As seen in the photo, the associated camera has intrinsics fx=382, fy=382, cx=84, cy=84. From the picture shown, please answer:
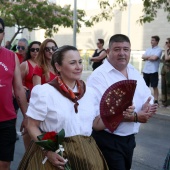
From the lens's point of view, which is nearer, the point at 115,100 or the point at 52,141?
the point at 52,141

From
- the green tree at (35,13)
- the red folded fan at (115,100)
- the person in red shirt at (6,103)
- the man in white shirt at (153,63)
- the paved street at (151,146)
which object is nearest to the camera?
the red folded fan at (115,100)

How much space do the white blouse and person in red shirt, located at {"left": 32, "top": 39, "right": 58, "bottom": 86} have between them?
7.25 ft

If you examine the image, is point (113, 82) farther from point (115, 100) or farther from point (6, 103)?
point (6, 103)

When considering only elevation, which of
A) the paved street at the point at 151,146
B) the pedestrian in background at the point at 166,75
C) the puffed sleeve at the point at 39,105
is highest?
the puffed sleeve at the point at 39,105

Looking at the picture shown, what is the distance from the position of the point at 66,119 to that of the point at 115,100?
0.66m

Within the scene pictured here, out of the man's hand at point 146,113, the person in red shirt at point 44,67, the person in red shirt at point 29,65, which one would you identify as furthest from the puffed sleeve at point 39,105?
the person in red shirt at point 29,65

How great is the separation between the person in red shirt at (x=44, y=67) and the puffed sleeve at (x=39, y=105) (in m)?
2.21

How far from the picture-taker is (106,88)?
3.44m

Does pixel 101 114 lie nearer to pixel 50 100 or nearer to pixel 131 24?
pixel 50 100

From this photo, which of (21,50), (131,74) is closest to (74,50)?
(131,74)

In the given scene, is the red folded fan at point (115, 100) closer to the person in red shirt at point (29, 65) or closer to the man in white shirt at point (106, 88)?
the man in white shirt at point (106, 88)

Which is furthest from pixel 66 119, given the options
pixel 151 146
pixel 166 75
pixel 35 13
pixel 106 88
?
pixel 35 13

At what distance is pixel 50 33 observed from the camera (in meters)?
23.4

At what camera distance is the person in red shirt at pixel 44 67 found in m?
4.95
